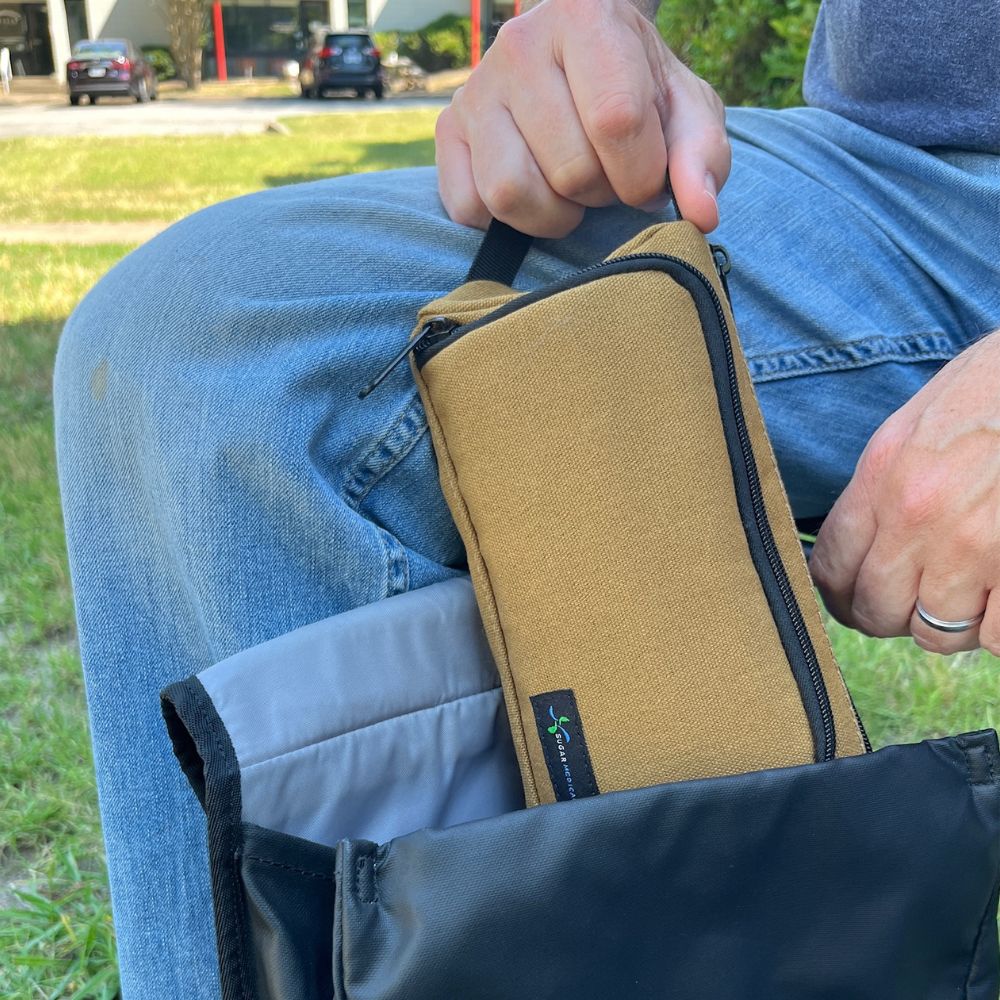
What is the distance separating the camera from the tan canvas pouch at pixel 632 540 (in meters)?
0.67

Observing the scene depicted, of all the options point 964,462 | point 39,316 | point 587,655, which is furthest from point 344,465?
point 39,316

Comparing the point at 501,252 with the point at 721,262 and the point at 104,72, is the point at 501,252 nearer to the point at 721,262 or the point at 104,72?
the point at 721,262

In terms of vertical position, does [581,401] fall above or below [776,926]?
above

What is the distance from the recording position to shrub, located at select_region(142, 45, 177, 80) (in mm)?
23875

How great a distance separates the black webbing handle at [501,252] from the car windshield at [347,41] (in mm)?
19511

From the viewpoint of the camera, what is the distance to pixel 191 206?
6.48m

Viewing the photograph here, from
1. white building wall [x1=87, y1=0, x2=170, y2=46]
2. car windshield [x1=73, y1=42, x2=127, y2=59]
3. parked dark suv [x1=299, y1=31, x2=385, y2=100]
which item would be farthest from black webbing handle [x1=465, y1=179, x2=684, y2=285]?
white building wall [x1=87, y1=0, x2=170, y2=46]

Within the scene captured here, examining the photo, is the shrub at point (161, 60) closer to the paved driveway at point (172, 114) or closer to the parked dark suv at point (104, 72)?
the paved driveway at point (172, 114)

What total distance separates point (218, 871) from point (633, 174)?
584mm

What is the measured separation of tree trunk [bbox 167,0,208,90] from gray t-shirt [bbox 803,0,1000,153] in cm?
2426

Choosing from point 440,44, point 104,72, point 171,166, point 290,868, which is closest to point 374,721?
point 290,868

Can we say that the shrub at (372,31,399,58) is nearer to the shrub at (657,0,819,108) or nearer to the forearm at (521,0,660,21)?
the shrub at (657,0,819,108)

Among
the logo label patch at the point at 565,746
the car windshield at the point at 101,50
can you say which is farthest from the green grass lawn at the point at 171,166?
the car windshield at the point at 101,50

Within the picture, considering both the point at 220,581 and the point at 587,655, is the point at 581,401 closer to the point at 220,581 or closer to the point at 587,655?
the point at 587,655
